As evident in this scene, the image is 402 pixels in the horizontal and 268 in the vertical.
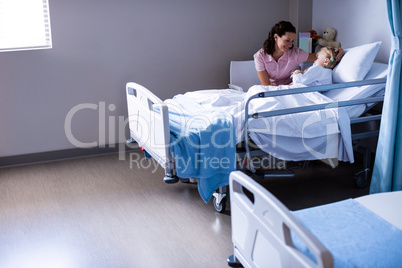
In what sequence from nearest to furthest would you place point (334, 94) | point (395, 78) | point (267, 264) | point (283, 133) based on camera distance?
point (267, 264) → point (395, 78) → point (283, 133) → point (334, 94)

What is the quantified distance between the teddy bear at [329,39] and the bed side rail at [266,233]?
2.57 metres

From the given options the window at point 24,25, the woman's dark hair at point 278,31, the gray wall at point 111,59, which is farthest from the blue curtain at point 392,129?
the window at point 24,25

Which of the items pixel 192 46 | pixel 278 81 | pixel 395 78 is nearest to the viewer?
pixel 395 78

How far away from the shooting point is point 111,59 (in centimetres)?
440

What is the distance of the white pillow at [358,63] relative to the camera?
365 centimetres

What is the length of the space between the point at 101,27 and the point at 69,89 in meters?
0.60

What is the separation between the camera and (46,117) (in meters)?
4.33

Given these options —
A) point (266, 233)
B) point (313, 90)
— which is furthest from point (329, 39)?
point (266, 233)

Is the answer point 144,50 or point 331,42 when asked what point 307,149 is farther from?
point 144,50

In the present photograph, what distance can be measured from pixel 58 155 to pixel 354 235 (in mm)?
3108

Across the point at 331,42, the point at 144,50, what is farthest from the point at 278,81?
the point at 144,50

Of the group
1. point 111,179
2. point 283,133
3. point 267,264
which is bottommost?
point 111,179

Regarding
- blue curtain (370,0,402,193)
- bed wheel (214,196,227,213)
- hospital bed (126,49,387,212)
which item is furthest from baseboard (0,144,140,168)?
blue curtain (370,0,402,193)

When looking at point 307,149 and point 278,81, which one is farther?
point 278,81
